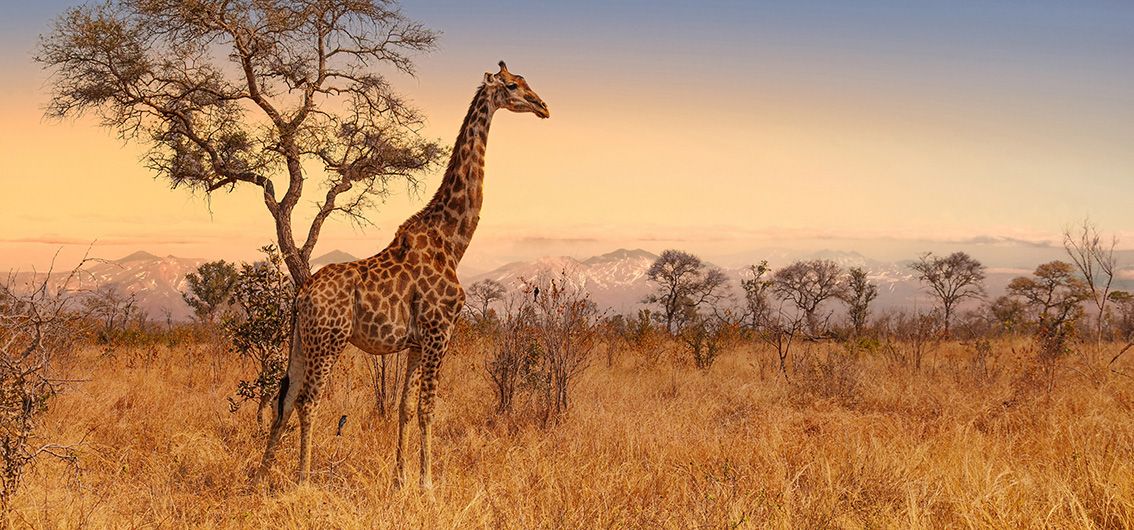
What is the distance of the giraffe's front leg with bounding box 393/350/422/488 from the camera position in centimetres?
602

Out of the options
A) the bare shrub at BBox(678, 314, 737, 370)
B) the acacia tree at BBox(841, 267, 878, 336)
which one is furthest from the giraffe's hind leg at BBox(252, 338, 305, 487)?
the acacia tree at BBox(841, 267, 878, 336)

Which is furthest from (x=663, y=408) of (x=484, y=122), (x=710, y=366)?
(x=710, y=366)

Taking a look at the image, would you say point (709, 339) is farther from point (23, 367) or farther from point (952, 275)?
point (952, 275)

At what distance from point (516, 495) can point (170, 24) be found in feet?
50.9

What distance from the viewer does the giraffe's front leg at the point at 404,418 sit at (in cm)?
602

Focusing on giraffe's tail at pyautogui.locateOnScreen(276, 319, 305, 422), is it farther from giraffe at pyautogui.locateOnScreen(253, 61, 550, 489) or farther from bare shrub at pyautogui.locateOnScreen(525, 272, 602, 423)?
bare shrub at pyautogui.locateOnScreen(525, 272, 602, 423)

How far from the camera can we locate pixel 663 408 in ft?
32.3

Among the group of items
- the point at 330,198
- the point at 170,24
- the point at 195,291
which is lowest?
the point at 195,291

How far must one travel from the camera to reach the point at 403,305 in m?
6.18

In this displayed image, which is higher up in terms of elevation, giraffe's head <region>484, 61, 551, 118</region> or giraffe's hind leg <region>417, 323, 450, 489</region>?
giraffe's head <region>484, 61, 551, 118</region>

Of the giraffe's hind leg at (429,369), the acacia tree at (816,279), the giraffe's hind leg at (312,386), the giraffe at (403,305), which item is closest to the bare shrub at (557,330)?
the giraffe at (403,305)

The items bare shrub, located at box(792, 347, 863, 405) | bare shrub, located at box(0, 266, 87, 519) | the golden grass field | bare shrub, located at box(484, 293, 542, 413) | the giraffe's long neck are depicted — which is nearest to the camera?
bare shrub, located at box(0, 266, 87, 519)

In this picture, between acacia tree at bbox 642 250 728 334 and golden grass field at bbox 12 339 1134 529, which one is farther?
acacia tree at bbox 642 250 728 334

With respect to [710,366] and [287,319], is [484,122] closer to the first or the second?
[287,319]
